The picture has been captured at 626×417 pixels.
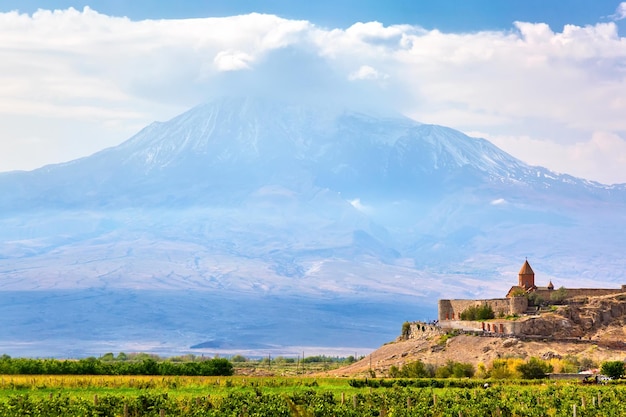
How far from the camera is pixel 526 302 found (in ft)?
274

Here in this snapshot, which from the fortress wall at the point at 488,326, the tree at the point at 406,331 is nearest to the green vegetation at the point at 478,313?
the fortress wall at the point at 488,326

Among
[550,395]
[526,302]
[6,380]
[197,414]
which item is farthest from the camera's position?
[526,302]

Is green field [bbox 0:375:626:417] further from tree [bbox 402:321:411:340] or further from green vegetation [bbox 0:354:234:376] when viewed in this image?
tree [bbox 402:321:411:340]

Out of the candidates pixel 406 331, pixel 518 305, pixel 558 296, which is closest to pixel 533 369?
pixel 518 305

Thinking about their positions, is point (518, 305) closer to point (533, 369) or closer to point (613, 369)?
point (533, 369)

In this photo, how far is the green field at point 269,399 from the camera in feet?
123

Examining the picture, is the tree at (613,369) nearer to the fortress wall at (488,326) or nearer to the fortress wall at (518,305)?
the fortress wall at (488,326)

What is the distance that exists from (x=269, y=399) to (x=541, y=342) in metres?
37.8

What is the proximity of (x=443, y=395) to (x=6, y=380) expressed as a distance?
71.3ft

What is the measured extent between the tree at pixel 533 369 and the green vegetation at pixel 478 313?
57.5 feet

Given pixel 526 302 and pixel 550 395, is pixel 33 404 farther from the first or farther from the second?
pixel 526 302

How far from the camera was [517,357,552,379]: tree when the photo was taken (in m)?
65.3

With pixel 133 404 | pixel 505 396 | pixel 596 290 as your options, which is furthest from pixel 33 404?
pixel 596 290

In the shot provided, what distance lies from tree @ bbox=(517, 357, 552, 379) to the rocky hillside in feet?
15.4
